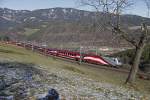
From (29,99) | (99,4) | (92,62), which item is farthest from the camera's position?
(92,62)

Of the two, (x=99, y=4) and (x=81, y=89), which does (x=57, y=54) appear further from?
(x=81, y=89)

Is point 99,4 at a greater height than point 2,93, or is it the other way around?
point 99,4

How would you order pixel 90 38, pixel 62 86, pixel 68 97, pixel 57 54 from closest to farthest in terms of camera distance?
pixel 68 97, pixel 62 86, pixel 57 54, pixel 90 38

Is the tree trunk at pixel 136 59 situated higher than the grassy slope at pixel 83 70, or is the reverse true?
the tree trunk at pixel 136 59

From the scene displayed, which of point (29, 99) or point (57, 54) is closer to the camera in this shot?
point (29, 99)

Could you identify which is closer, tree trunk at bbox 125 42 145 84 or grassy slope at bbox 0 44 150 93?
tree trunk at bbox 125 42 145 84

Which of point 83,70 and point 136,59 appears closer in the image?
point 136,59

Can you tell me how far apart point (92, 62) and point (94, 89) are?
4440 cm

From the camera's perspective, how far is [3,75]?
22938 mm

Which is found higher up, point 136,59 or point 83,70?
point 136,59

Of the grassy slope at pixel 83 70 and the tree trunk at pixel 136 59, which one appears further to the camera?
the grassy slope at pixel 83 70

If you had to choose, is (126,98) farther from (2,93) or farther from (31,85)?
(2,93)

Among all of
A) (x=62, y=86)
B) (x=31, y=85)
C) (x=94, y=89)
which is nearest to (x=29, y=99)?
(x=31, y=85)

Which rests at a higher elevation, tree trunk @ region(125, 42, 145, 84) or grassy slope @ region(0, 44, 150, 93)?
tree trunk @ region(125, 42, 145, 84)
